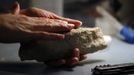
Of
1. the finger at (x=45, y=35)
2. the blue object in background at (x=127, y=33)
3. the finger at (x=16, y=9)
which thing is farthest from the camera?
the blue object in background at (x=127, y=33)

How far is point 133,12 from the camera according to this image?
4.51 feet

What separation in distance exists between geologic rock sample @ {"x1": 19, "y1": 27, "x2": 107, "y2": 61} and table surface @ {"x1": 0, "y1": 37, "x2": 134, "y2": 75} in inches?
1.1

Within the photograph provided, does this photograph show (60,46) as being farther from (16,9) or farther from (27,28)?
(16,9)

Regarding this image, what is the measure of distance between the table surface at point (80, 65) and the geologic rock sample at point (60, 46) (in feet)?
0.09

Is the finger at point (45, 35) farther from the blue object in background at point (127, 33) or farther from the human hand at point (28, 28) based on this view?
the blue object in background at point (127, 33)

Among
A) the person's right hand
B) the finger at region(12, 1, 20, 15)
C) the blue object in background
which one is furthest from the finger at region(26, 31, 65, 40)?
the blue object in background

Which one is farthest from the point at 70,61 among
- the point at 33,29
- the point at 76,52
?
Result: the point at 33,29

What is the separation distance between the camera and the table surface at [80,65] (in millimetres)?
768

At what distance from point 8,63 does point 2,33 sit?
0.11 meters

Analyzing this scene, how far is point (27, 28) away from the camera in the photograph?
0.77 metres

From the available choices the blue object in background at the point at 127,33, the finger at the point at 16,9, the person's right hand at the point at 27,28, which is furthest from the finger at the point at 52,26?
the blue object in background at the point at 127,33

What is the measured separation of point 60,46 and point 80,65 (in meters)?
0.08

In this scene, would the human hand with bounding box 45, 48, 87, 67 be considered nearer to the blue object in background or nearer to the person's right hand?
the person's right hand

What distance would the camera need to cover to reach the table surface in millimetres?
768
